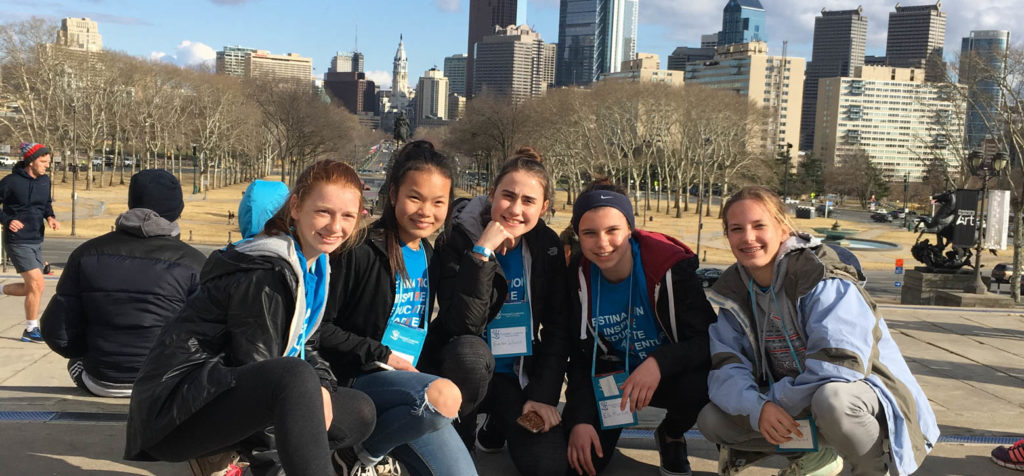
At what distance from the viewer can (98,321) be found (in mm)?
3838

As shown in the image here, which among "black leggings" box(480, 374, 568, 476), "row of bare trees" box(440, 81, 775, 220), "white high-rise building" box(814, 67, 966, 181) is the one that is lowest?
"black leggings" box(480, 374, 568, 476)

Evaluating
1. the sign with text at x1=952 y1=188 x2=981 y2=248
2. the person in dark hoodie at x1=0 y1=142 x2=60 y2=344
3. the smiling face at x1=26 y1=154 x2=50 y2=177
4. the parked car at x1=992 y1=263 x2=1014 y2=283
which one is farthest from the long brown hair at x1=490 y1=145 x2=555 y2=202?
the parked car at x1=992 y1=263 x2=1014 y2=283

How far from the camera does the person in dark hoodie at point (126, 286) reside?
3793 mm

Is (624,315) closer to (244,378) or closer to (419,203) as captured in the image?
(419,203)

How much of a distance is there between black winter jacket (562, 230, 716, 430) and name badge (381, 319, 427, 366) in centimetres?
74

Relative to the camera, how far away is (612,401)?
3396mm

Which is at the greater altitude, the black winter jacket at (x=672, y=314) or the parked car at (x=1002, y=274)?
the black winter jacket at (x=672, y=314)

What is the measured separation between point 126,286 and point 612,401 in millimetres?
2351

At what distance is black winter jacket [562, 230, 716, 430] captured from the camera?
3348mm

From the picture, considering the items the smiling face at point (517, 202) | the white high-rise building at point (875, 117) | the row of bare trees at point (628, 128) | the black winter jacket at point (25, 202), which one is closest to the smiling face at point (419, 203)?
the smiling face at point (517, 202)

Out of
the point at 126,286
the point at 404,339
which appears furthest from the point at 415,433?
the point at 126,286

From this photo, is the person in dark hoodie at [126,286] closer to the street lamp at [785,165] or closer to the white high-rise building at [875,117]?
the street lamp at [785,165]

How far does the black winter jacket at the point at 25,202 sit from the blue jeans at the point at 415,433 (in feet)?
18.1

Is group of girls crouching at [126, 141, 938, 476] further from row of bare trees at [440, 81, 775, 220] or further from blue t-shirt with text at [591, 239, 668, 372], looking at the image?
row of bare trees at [440, 81, 775, 220]
